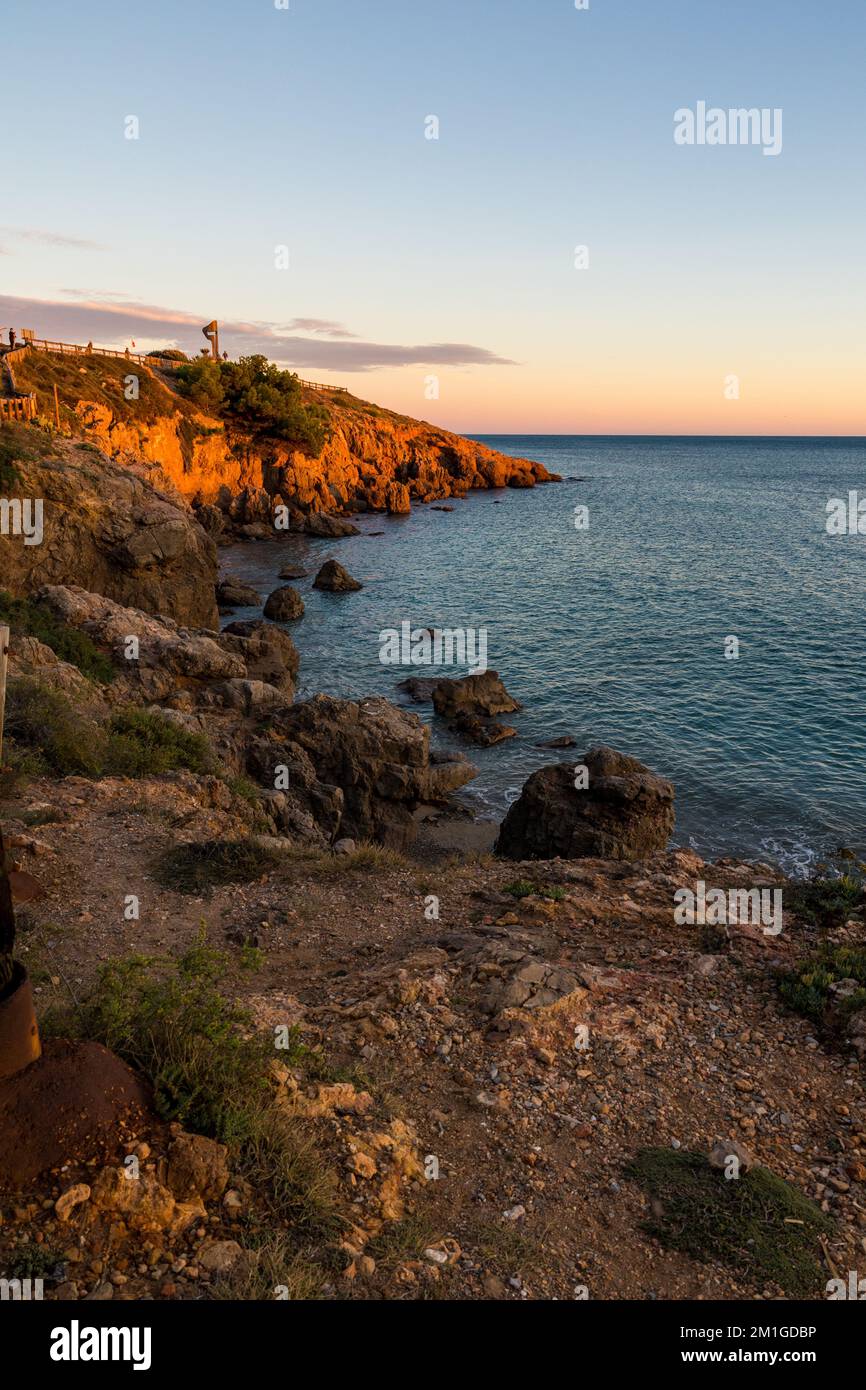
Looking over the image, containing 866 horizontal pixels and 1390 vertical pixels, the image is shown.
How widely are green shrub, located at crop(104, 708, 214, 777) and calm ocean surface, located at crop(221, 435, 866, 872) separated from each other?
8985mm

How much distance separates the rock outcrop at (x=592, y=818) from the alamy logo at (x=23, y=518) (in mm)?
20930

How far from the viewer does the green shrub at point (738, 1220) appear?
19.7 ft

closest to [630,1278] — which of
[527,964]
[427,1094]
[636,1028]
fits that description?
[427,1094]

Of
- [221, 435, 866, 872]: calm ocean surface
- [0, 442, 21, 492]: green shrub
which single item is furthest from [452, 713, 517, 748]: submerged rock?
[0, 442, 21, 492]: green shrub

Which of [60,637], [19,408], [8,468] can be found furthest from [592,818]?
[19,408]

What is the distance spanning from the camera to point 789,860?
19953mm

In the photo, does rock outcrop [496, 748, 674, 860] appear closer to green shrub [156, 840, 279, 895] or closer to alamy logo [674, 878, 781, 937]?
alamy logo [674, 878, 781, 937]

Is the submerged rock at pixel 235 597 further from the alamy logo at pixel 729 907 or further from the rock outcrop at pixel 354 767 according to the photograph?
the alamy logo at pixel 729 907

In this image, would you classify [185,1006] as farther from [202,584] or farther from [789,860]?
[202,584]

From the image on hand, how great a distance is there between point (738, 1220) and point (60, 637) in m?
21.1

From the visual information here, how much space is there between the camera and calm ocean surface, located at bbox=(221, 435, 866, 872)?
940 inches

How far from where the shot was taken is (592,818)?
752 inches
